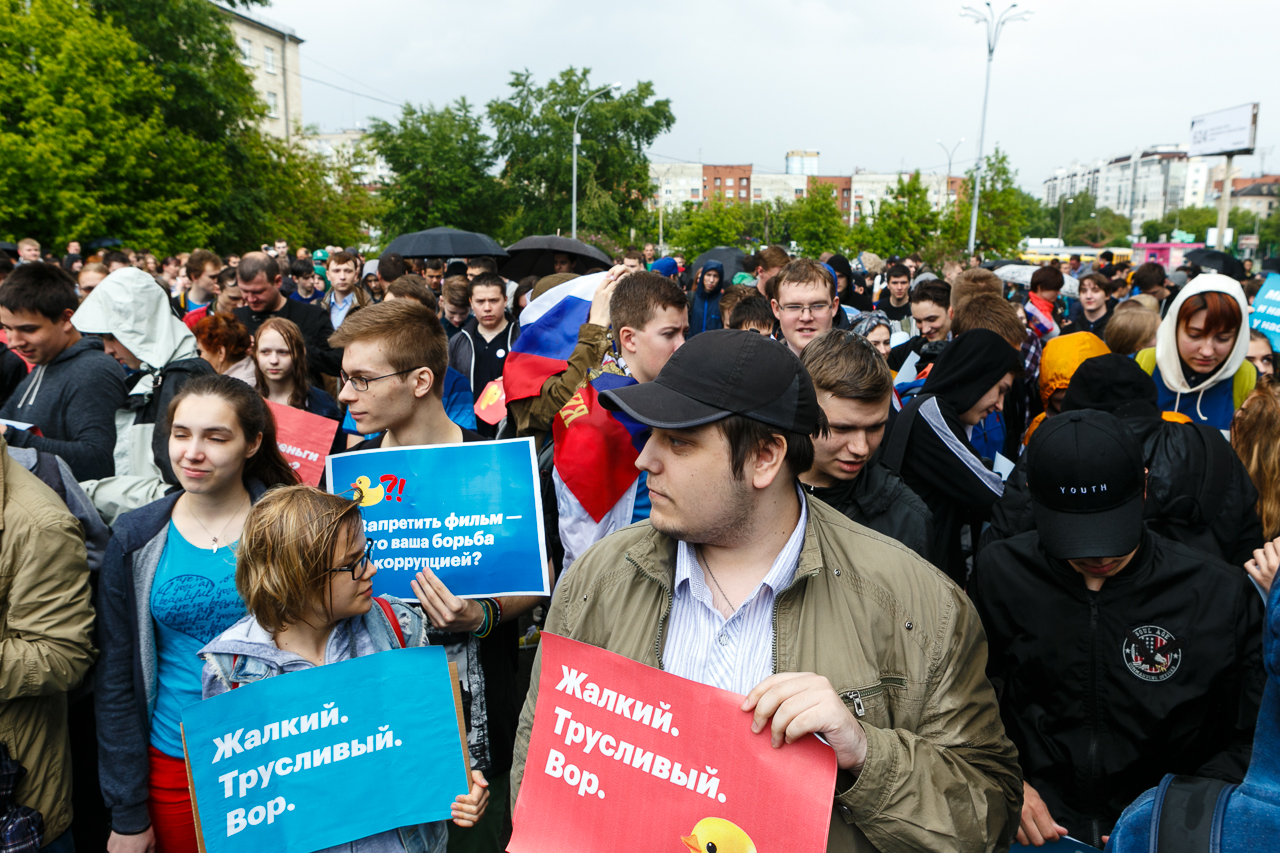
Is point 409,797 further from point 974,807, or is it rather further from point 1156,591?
point 1156,591

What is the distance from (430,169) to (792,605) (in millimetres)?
50390

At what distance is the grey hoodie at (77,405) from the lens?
3561 millimetres

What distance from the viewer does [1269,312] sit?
5641 mm

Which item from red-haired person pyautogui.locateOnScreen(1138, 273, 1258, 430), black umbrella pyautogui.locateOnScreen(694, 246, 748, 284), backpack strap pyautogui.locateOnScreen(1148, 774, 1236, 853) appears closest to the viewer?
backpack strap pyautogui.locateOnScreen(1148, 774, 1236, 853)

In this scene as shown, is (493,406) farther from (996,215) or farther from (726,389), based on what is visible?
(996,215)

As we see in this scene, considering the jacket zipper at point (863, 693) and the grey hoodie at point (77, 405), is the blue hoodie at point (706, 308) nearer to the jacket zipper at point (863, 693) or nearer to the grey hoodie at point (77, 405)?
the grey hoodie at point (77, 405)

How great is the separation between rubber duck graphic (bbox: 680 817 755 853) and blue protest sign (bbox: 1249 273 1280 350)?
5.76 meters

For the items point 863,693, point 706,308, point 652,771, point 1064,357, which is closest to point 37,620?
point 652,771

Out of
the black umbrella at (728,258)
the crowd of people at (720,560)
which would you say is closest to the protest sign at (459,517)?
the crowd of people at (720,560)

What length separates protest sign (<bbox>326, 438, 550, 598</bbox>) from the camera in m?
2.81

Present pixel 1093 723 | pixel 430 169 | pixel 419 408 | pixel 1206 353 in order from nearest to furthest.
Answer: pixel 1093 723, pixel 419 408, pixel 1206 353, pixel 430 169

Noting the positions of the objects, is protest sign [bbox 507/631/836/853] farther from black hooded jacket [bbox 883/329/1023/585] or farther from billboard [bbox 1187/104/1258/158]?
billboard [bbox 1187/104/1258/158]

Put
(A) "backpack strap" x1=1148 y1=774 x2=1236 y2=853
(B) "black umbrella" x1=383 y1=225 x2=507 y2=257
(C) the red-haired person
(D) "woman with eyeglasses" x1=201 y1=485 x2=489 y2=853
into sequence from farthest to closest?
(B) "black umbrella" x1=383 y1=225 x2=507 y2=257, (C) the red-haired person, (D) "woman with eyeglasses" x1=201 y1=485 x2=489 y2=853, (A) "backpack strap" x1=1148 y1=774 x2=1236 y2=853

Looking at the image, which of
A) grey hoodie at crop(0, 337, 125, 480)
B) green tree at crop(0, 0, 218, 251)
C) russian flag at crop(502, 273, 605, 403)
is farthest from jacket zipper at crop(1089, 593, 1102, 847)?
green tree at crop(0, 0, 218, 251)
